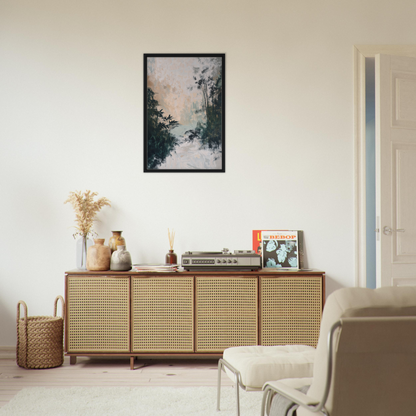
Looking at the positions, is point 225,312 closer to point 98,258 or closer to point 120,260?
point 120,260

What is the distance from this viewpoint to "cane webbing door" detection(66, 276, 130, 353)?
3238 mm

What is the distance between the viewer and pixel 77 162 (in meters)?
3.71

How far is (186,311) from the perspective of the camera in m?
3.26

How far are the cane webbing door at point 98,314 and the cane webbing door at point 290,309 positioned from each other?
108 cm

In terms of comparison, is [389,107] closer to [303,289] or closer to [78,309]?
[303,289]

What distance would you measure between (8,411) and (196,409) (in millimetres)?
1089

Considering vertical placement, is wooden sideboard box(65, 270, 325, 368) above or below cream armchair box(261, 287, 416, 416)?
below

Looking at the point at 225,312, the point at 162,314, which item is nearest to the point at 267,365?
the point at 225,312

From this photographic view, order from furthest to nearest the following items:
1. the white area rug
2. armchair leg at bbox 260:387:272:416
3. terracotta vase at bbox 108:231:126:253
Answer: terracotta vase at bbox 108:231:126:253 < the white area rug < armchair leg at bbox 260:387:272:416

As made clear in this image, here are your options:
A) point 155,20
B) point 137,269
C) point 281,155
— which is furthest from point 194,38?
point 137,269

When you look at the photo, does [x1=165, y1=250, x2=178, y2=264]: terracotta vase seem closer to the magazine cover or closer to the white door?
the magazine cover

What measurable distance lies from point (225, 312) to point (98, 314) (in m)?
0.99

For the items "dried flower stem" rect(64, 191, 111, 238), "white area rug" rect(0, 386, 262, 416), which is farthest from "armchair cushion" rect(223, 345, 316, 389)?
"dried flower stem" rect(64, 191, 111, 238)

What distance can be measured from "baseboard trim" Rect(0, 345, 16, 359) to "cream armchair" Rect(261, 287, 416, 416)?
118 inches
